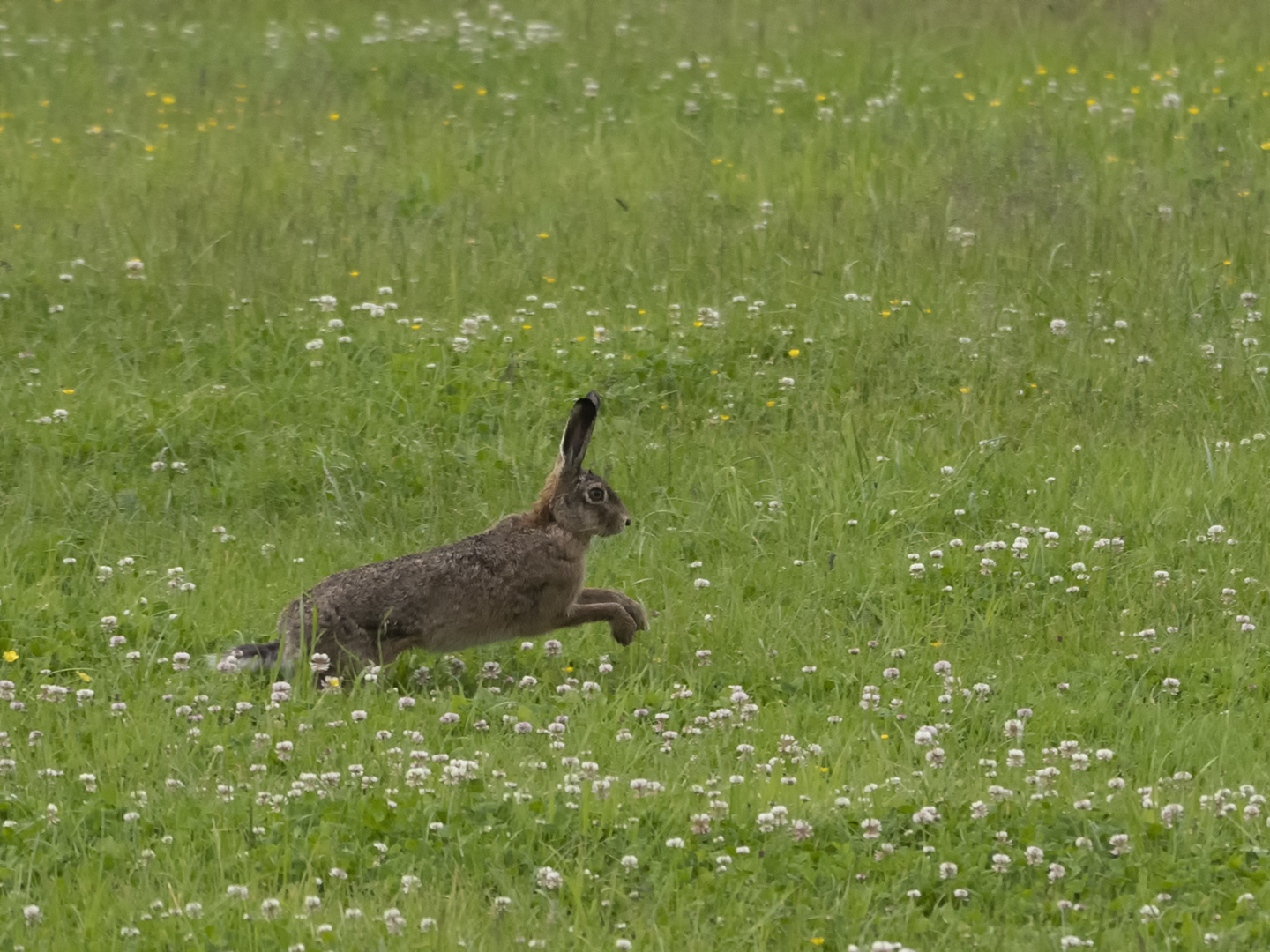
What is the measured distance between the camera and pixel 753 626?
23.4ft

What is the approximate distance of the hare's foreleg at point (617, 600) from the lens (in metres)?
7.10

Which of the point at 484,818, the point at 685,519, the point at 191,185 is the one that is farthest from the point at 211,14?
the point at 484,818

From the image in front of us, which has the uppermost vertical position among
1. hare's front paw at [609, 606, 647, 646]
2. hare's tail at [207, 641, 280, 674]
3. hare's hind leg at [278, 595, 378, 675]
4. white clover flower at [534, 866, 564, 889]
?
white clover flower at [534, 866, 564, 889]

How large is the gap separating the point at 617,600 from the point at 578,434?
73 cm

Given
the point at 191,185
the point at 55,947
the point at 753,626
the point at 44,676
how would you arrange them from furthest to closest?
the point at 191,185
the point at 753,626
the point at 44,676
the point at 55,947

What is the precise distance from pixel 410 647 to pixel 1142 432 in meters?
4.33

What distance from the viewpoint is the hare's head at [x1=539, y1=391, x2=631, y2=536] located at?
7281mm

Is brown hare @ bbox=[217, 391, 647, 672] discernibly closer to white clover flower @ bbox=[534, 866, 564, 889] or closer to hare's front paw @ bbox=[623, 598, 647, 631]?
hare's front paw @ bbox=[623, 598, 647, 631]

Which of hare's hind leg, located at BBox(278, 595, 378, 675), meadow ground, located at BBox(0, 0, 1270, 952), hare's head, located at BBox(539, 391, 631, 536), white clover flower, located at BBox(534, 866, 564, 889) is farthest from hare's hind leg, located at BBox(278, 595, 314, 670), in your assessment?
white clover flower, located at BBox(534, 866, 564, 889)

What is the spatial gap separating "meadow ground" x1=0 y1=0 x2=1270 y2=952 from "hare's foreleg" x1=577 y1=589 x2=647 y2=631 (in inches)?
4.0

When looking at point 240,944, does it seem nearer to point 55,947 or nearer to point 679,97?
point 55,947

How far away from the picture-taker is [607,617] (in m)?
7.05

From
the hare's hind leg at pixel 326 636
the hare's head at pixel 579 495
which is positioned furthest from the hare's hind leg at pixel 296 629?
the hare's head at pixel 579 495

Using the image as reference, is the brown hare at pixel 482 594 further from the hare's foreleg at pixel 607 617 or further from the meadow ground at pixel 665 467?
the meadow ground at pixel 665 467
